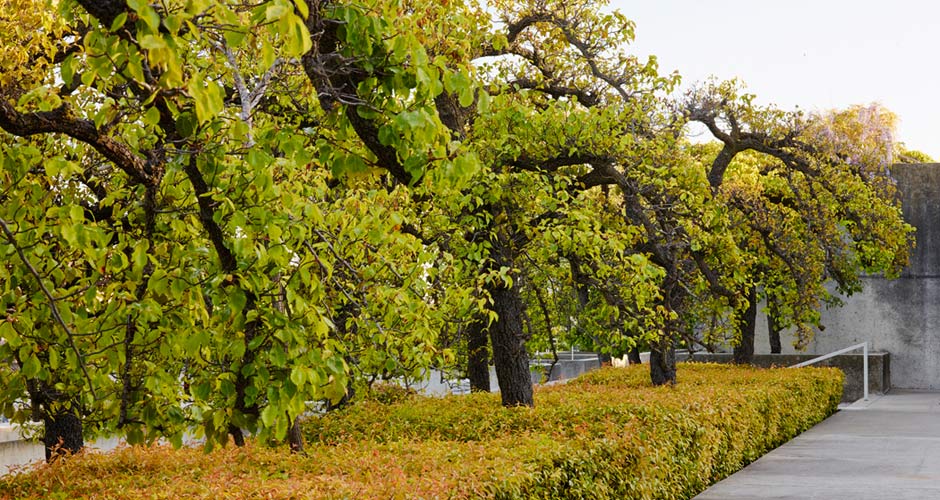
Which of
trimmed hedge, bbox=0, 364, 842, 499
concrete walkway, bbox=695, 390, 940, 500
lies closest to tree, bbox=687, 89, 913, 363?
A: concrete walkway, bbox=695, 390, 940, 500

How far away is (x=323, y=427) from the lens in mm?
11859

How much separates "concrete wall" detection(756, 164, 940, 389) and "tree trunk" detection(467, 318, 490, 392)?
500 inches

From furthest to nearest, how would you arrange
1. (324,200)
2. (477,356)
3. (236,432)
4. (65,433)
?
(477,356) → (65,433) → (324,200) → (236,432)

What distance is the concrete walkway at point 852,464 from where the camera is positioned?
1035 cm

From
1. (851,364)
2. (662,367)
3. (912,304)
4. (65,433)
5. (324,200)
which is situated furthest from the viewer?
(912,304)

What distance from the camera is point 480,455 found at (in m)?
8.07

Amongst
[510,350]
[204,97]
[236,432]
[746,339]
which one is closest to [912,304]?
[746,339]

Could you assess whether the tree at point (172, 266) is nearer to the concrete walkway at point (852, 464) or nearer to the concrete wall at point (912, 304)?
the concrete walkway at point (852, 464)

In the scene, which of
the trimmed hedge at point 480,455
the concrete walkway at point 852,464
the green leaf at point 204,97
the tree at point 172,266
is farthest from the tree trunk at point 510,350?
the green leaf at point 204,97

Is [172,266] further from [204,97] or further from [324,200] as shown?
[324,200]

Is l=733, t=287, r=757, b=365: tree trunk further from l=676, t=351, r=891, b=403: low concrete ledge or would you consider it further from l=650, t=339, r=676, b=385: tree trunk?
l=650, t=339, r=676, b=385: tree trunk

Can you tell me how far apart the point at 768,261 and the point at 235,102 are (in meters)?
11.7

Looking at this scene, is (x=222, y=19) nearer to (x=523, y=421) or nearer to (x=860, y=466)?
(x=523, y=421)

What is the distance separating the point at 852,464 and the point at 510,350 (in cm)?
403
